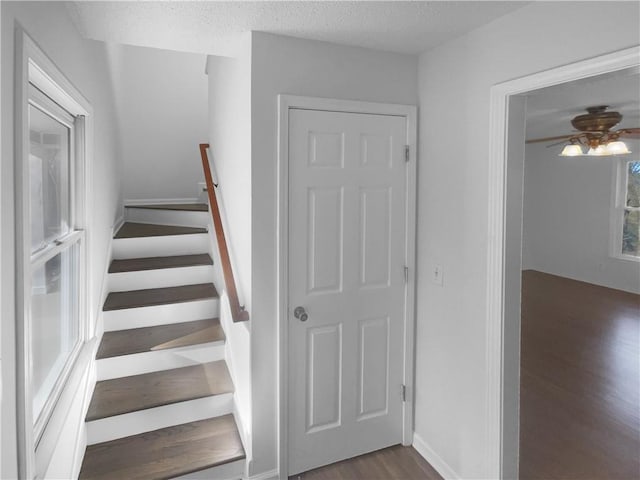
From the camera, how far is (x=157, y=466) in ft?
7.11

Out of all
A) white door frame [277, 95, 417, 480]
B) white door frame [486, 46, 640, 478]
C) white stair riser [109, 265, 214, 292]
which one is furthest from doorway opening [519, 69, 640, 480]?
white stair riser [109, 265, 214, 292]

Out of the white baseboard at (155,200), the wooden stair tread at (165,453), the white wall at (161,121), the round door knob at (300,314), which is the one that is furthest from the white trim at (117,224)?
the round door knob at (300,314)

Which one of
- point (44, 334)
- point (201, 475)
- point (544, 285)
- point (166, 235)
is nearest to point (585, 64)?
point (44, 334)

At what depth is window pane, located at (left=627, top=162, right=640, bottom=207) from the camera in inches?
253

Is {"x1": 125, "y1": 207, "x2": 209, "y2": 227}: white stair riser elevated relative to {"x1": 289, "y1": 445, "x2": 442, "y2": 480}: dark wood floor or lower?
elevated

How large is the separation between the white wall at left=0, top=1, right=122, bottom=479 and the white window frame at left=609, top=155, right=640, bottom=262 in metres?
7.19

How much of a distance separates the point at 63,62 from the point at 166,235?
1863 mm

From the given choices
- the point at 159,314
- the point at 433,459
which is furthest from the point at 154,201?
the point at 433,459

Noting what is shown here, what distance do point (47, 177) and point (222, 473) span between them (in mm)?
1731

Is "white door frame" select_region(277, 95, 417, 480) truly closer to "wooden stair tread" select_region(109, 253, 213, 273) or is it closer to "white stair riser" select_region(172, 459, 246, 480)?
"white stair riser" select_region(172, 459, 246, 480)

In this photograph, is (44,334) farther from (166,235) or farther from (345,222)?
(166,235)

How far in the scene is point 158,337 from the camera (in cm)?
275

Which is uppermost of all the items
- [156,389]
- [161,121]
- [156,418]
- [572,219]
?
[161,121]

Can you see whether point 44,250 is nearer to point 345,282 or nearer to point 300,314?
point 300,314
